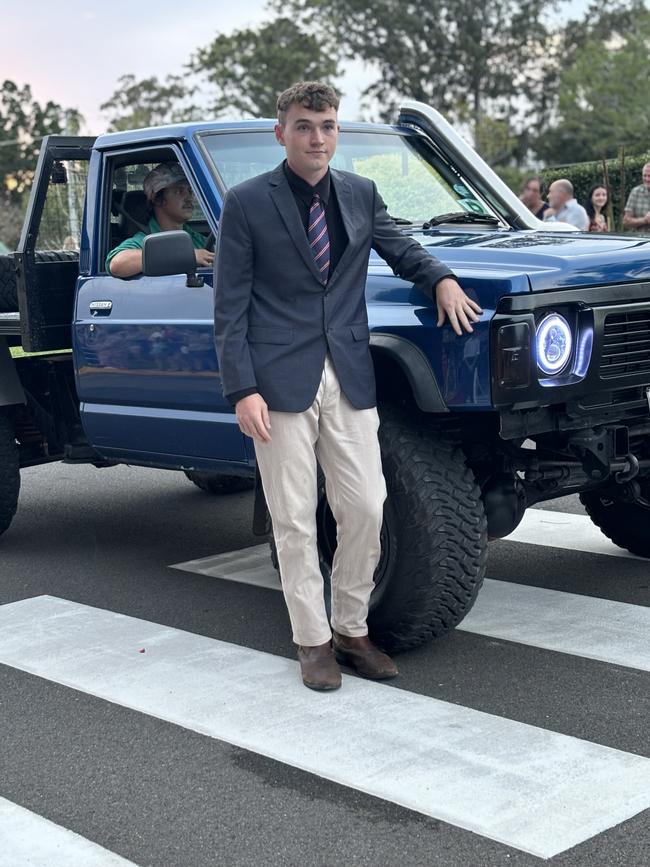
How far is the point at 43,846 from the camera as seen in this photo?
3338 millimetres

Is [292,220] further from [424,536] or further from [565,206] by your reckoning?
[565,206]

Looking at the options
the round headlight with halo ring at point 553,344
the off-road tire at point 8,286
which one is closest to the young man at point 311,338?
the round headlight with halo ring at point 553,344

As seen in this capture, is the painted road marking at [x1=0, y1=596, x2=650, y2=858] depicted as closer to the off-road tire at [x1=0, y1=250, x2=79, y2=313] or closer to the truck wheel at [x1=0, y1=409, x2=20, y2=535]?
the truck wheel at [x1=0, y1=409, x2=20, y2=535]

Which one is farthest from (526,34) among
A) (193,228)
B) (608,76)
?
(193,228)

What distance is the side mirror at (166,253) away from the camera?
4.96 meters

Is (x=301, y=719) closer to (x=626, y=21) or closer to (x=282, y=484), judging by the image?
(x=282, y=484)

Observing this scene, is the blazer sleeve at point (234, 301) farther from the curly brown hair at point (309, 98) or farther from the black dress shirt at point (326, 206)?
the curly brown hair at point (309, 98)

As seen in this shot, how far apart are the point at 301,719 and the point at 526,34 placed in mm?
63689

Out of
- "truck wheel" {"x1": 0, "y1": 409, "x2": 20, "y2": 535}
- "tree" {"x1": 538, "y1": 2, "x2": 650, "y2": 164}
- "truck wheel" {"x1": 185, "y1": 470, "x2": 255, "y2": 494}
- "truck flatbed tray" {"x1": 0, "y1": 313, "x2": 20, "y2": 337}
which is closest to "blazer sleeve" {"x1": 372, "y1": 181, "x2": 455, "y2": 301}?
"truck flatbed tray" {"x1": 0, "y1": 313, "x2": 20, "y2": 337}

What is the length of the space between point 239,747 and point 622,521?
8.84 ft

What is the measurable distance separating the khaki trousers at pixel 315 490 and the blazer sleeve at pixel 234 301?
0.63 ft

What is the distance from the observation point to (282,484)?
14.3ft

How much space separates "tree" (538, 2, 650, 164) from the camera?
52.3m

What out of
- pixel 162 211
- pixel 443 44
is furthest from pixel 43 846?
pixel 443 44
